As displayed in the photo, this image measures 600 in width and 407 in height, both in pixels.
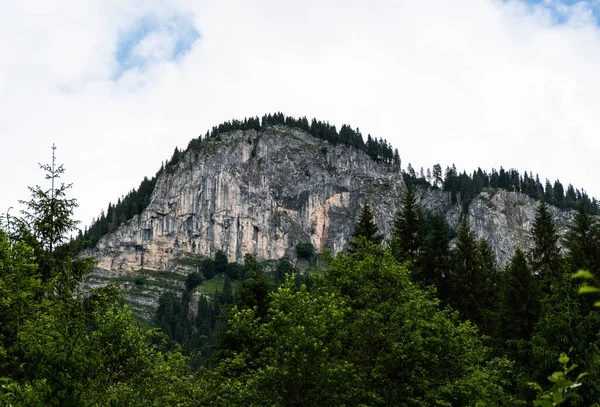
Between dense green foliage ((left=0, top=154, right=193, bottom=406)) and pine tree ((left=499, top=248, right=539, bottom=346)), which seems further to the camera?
pine tree ((left=499, top=248, right=539, bottom=346))

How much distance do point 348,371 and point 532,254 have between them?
2489 cm

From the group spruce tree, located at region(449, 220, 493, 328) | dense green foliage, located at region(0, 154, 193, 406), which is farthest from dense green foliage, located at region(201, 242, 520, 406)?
spruce tree, located at region(449, 220, 493, 328)

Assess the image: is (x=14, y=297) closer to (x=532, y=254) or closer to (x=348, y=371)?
(x=348, y=371)

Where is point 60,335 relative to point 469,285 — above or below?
below

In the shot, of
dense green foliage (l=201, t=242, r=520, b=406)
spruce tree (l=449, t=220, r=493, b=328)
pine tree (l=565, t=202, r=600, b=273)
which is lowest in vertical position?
dense green foliage (l=201, t=242, r=520, b=406)

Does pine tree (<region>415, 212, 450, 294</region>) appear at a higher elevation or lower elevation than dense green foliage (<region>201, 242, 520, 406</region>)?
higher

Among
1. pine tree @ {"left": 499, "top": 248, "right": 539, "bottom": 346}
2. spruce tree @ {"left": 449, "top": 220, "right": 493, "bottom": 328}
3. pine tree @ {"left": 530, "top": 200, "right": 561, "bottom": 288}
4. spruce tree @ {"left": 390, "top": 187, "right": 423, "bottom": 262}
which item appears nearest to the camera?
pine tree @ {"left": 499, "top": 248, "right": 539, "bottom": 346}

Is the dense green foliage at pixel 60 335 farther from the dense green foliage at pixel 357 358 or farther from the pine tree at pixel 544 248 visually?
the pine tree at pixel 544 248

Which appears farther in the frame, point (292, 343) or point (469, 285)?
point (469, 285)

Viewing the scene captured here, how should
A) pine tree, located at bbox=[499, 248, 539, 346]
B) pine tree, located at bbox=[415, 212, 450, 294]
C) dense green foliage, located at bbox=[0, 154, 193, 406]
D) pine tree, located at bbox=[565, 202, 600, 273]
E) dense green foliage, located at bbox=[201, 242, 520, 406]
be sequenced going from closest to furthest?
1. dense green foliage, located at bbox=[0, 154, 193, 406]
2. dense green foliage, located at bbox=[201, 242, 520, 406]
3. pine tree, located at bbox=[565, 202, 600, 273]
4. pine tree, located at bbox=[499, 248, 539, 346]
5. pine tree, located at bbox=[415, 212, 450, 294]

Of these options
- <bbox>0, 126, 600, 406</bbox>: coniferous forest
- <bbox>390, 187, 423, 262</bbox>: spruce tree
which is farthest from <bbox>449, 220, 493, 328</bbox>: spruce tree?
<bbox>0, 126, 600, 406</bbox>: coniferous forest

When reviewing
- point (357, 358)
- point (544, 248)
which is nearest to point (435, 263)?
point (544, 248)

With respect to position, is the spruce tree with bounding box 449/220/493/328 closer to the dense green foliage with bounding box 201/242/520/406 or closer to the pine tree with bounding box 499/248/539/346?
the pine tree with bounding box 499/248/539/346

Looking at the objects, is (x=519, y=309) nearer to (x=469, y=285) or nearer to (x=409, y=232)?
(x=469, y=285)
